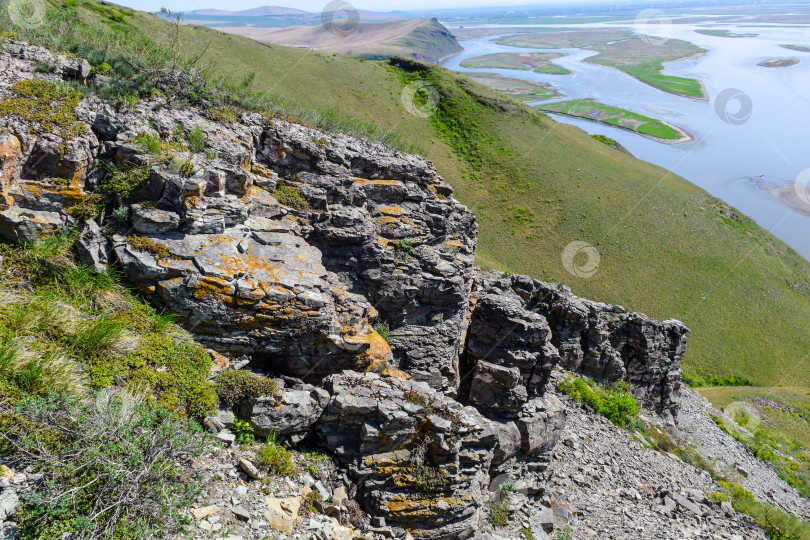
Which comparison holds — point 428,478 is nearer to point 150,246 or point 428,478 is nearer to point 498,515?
point 498,515

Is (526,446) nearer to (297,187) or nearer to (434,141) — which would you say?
(297,187)

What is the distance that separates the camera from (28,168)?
8.20 meters

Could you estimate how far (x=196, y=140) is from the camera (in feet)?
35.2

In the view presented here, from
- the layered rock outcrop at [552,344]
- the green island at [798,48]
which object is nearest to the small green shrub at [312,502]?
the layered rock outcrop at [552,344]

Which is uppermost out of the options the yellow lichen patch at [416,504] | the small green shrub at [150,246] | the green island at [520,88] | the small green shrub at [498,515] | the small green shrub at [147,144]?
the green island at [520,88]

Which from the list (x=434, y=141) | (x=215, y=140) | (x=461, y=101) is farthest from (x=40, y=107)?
(x=461, y=101)

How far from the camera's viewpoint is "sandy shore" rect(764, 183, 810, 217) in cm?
7294

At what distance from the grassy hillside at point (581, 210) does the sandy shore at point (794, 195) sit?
57.0 feet

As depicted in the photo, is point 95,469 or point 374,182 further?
point 374,182

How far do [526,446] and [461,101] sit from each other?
70.5 metres

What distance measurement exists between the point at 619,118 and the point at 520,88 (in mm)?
33234

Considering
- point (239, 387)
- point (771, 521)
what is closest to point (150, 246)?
point (239, 387)

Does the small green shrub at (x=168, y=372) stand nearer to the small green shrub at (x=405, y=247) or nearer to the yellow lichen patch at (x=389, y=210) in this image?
the small green shrub at (x=405, y=247)

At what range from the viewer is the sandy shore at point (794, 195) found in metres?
Answer: 72.9
